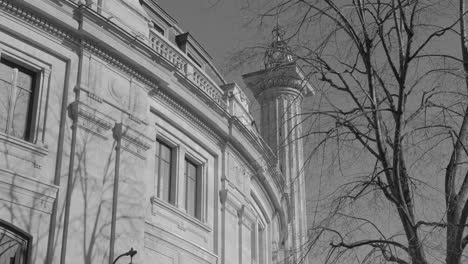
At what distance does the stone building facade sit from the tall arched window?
3 cm

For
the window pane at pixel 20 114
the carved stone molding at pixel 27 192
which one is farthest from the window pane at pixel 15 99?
the carved stone molding at pixel 27 192

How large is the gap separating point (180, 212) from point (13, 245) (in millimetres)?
6845

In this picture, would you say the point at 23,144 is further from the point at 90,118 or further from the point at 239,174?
the point at 239,174

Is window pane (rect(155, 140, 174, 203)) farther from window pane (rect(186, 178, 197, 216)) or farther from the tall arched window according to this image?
the tall arched window

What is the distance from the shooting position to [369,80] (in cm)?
1178

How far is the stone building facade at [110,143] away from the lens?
19.1 metres

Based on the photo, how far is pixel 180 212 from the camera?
24.3 metres

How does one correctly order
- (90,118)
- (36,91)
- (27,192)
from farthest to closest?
(90,118)
(36,91)
(27,192)

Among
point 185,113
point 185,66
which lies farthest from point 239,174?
point 185,66

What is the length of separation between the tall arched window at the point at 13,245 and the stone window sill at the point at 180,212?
516 cm

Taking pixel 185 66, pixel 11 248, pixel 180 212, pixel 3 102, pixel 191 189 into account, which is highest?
pixel 185 66

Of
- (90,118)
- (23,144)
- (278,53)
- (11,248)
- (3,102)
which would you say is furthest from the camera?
(90,118)

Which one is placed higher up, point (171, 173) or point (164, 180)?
point (171, 173)

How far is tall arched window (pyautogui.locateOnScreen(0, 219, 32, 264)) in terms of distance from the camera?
18.3 m
